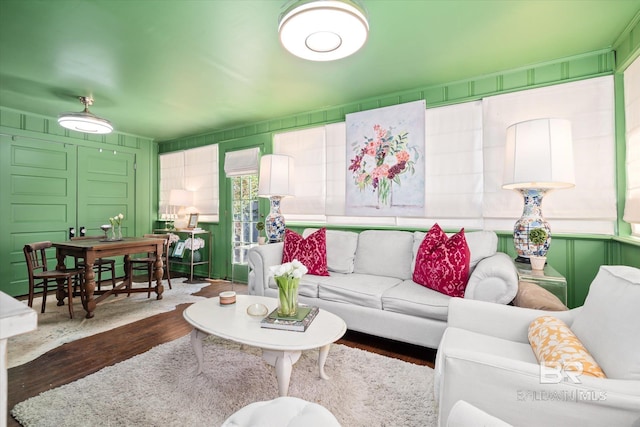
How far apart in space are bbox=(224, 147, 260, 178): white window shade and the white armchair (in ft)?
12.3

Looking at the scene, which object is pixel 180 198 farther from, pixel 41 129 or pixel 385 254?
pixel 385 254

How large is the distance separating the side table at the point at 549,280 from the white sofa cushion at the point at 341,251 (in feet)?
4.79

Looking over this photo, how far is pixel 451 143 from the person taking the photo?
115 inches

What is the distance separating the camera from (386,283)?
2586mm

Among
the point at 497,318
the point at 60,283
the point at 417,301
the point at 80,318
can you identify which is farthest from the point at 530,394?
the point at 60,283

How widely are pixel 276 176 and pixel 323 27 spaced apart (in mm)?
2080

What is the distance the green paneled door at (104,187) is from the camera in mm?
4492

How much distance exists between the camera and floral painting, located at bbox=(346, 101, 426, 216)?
10.0 feet

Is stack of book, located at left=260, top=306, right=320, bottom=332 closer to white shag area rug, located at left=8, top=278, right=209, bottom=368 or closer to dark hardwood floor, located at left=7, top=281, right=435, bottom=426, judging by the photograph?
dark hardwood floor, located at left=7, top=281, right=435, bottom=426

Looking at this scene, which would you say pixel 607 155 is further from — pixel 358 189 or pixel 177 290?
pixel 177 290

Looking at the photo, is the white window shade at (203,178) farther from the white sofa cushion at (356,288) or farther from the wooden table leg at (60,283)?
the white sofa cushion at (356,288)

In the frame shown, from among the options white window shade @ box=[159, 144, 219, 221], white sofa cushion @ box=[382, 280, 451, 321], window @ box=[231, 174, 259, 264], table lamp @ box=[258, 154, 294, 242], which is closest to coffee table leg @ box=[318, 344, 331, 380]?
white sofa cushion @ box=[382, 280, 451, 321]

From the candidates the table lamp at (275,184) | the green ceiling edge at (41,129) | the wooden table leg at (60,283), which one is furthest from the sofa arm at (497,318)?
the green ceiling edge at (41,129)

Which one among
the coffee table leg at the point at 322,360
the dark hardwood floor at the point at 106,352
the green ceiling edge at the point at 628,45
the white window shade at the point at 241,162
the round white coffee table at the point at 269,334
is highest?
the green ceiling edge at the point at 628,45
